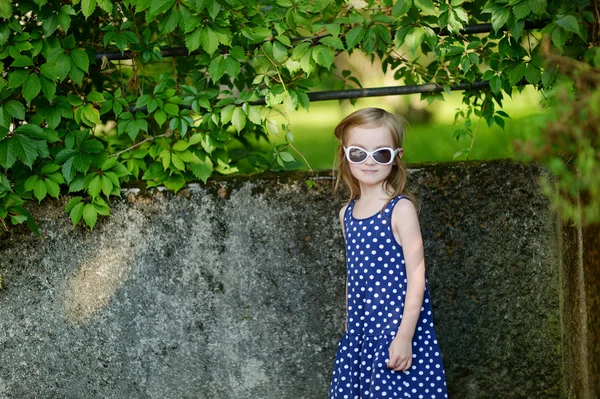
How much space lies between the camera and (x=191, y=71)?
3.28m

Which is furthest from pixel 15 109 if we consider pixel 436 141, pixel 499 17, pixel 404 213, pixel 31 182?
pixel 436 141

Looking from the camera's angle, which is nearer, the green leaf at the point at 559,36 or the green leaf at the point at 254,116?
the green leaf at the point at 559,36

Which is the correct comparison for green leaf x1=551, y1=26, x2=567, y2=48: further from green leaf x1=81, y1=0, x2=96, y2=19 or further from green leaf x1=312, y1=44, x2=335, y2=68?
green leaf x1=81, y1=0, x2=96, y2=19

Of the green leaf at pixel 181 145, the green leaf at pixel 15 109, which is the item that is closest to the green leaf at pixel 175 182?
the green leaf at pixel 181 145

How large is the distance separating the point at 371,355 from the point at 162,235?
1092 mm

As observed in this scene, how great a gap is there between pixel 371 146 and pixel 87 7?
1.25 metres

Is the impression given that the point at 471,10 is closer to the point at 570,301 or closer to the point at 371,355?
the point at 570,301

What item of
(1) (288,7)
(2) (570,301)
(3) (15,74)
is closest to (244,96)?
(1) (288,7)

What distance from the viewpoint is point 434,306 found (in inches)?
Answer: 120

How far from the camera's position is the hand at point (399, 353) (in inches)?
96.3

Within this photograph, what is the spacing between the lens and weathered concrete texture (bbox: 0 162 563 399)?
2.98 meters

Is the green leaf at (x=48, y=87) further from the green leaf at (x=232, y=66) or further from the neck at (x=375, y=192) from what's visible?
the neck at (x=375, y=192)

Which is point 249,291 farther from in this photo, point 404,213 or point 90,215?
point 404,213

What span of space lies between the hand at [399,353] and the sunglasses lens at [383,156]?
625 mm
